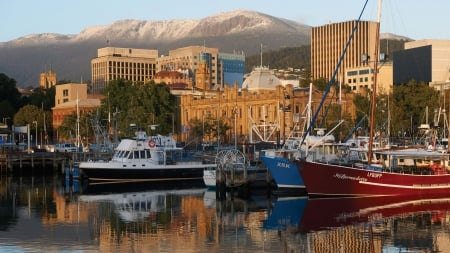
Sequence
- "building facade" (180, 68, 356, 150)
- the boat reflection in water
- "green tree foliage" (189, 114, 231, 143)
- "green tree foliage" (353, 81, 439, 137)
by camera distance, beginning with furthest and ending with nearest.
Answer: "green tree foliage" (189, 114, 231, 143)
"building facade" (180, 68, 356, 150)
"green tree foliage" (353, 81, 439, 137)
the boat reflection in water

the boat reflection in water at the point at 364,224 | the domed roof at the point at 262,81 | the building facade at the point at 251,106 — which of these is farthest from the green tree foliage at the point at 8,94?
the boat reflection in water at the point at 364,224

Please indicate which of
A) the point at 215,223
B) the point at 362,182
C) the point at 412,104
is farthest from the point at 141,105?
the point at 215,223

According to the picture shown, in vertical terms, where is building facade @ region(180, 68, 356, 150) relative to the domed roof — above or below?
below

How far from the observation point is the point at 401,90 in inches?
5512

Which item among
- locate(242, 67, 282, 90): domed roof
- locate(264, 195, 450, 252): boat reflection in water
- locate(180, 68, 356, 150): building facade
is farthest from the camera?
locate(242, 67, 282, 90): domed roof

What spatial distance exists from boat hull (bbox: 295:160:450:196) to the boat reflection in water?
2.64 ft

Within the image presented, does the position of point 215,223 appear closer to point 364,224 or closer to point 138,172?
point 364,224

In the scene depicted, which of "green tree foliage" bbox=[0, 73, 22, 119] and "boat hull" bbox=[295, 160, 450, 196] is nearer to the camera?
"boat hull" bbox=[295, 160, 450, 196]

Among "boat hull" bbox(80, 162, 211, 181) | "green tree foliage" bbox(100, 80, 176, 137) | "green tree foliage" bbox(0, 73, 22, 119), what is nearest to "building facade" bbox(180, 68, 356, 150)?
"green tree foliage" bbox(100, 80, 176, 137)

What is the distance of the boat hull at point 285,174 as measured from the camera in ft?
216

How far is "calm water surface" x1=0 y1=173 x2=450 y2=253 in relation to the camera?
41.2 m

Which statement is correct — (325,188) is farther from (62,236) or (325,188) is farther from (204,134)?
(204,134)

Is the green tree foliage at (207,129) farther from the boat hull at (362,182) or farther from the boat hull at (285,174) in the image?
the boat hull at (362,182)

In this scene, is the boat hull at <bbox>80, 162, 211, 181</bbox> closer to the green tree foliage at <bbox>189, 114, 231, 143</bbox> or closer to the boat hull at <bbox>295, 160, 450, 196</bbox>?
the boat hull at <bbox>295, 160, 450, 196</bbox>
